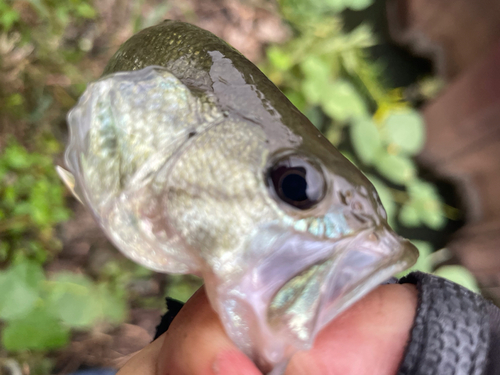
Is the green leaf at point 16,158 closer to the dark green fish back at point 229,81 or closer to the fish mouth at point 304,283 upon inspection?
the dark green fish back at point 229,81

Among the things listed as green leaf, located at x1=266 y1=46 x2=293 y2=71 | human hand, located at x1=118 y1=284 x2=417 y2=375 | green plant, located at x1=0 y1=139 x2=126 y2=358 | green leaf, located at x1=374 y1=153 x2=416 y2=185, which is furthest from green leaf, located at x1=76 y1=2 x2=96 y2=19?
green leaf, located at x1=374 y1=153 x2=416 y2=185

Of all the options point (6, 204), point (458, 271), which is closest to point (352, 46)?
point (458, 271)

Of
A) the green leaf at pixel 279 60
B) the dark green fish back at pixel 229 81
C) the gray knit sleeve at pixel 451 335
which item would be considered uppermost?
the dark green fish back at pixel 229 81

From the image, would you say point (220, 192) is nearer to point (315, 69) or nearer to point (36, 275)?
point (36, 275)

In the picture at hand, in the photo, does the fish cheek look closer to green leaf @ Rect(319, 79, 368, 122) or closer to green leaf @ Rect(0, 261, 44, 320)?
green leaf @ Rect(0, 261, 44, 320)

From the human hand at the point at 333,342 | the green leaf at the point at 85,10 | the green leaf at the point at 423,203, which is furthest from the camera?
the green leaf at the point at 423,203

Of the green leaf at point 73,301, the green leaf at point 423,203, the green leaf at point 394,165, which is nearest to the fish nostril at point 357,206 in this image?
the green leaf at point 73,301

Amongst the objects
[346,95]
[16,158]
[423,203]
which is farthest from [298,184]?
[423,203]

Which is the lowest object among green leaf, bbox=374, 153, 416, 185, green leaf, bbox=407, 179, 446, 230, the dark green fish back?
green leaf, bbox=407, 179, 446, 230
